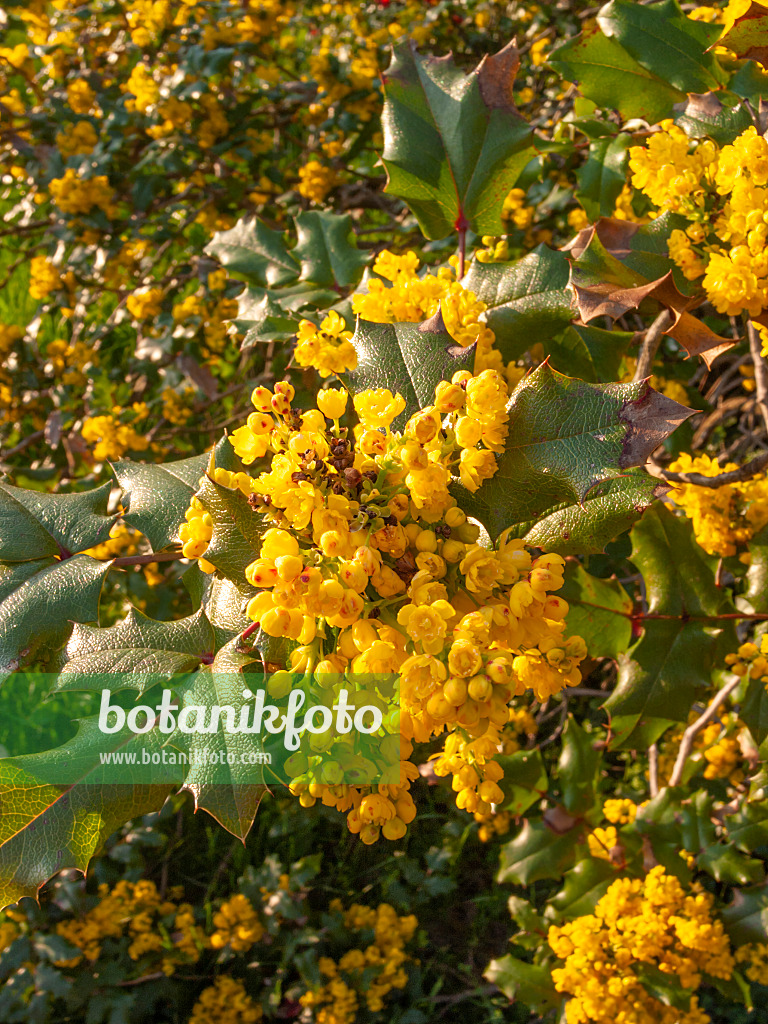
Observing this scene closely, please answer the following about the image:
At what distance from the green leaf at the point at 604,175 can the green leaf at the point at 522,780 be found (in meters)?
1.55

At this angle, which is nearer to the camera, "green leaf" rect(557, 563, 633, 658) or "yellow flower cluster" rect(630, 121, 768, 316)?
"yellow flower cluster" rect(630, 121, 768, 316)

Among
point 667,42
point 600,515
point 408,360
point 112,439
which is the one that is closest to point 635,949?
point 600,515

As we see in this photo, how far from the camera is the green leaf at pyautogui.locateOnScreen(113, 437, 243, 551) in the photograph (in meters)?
1.27

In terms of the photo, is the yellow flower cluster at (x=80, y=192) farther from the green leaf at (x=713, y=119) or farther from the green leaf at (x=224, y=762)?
the green leaf at (x=224, y=762)

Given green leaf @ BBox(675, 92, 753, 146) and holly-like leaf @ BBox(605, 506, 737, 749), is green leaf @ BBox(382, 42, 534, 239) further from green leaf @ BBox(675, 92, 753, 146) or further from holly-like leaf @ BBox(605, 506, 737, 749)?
holly-like leaf @ BBox(605, 506, 737, 749)

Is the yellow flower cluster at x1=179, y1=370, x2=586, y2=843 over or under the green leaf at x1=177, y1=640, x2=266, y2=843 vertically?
over

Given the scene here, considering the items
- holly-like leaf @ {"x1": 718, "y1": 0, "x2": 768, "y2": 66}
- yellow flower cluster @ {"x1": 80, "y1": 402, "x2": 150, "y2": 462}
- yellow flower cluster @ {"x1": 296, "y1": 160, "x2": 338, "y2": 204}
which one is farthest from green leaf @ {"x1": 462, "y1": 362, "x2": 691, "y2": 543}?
yellow flower cluster @ {"x1": 296, "y1": 160, "x2": 338, "y2": 204}

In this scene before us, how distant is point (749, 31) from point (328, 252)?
3.38 feet

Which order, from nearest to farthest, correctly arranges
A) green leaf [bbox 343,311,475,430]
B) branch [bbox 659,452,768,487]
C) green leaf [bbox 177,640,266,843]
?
green leaf [bbox 177,640,266,843], green leaf [bbox 343,311,475,430], branch [bbox 659,452,768,487]

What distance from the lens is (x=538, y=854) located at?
215 cm

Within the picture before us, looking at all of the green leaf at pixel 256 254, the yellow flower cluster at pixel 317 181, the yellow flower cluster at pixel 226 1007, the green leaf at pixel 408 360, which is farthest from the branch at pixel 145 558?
the yellow flower cluster at pixel 317 181

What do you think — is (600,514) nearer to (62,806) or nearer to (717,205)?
(717,205)

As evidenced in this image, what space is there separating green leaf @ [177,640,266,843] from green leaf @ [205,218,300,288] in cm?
129

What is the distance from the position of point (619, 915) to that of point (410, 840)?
68.7 inches
